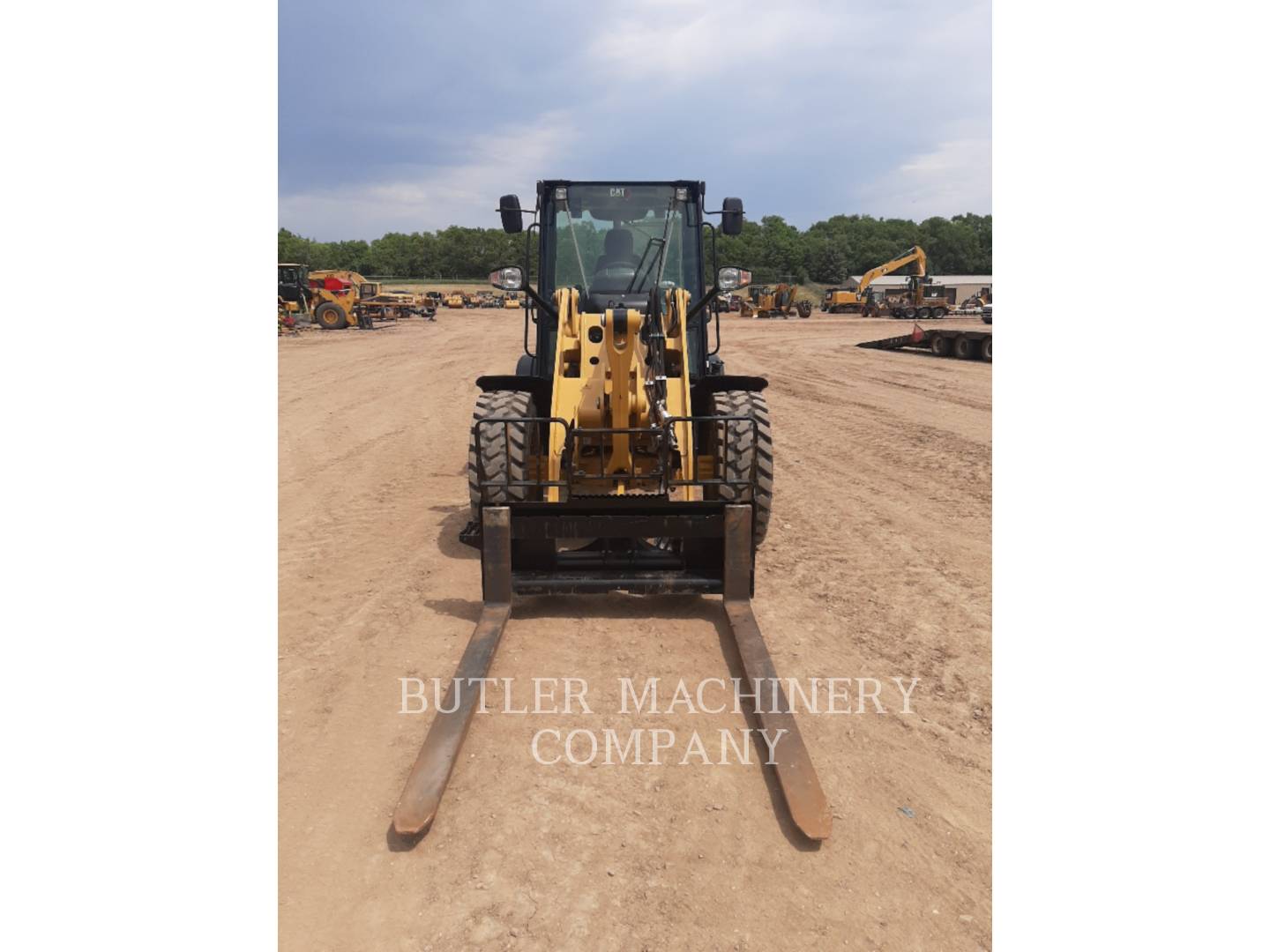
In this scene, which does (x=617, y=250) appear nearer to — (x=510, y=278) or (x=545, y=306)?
(x=545, y=306)

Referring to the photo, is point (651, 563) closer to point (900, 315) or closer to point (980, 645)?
point (980, 645)

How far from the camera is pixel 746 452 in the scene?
5.03m

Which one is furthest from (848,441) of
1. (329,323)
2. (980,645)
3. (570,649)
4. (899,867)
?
(329,323)

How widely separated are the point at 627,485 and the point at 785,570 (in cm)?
140

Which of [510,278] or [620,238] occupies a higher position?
[620,238]

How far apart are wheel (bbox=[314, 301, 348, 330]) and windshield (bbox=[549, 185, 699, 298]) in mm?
24973

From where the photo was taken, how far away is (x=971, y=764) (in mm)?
3307

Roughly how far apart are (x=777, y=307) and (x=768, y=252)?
35.6m

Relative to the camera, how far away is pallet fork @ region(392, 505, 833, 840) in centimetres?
287

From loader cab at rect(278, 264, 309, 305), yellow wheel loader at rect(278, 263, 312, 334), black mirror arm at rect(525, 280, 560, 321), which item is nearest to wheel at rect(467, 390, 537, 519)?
black mirror arm at rect(525, 280, 560, 321)

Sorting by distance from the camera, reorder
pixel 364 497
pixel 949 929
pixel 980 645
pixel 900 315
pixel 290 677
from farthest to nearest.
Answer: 1. pixel 900 315
2. pixel 364 497
3. pixel 980 645
4. pixel 290 677
5. pixel 949 929

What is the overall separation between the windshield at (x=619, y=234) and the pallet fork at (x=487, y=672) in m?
2.33

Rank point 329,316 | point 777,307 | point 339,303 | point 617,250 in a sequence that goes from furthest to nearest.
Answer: point 777,307, point 339,303, point 329,316, point 617,250

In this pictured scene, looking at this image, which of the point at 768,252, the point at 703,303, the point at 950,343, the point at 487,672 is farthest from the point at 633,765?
the point at 768,252
